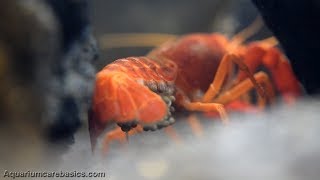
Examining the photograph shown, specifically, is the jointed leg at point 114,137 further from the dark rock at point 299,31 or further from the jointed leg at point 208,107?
the dark rock at point 299,31

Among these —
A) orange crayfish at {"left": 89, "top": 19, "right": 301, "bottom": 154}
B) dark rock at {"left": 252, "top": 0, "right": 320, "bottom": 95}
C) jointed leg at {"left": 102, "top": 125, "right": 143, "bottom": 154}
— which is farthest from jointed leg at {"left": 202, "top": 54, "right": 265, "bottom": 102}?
jointed leg at {"left": 102, "top": 125, "right": 143, "bottom": 154}

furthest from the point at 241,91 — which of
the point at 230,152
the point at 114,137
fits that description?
the point at 114,137

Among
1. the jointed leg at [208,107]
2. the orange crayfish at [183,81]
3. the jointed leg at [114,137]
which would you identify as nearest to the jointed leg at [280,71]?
the orange crayfish at [183,81]

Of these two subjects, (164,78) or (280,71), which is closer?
(164,78)

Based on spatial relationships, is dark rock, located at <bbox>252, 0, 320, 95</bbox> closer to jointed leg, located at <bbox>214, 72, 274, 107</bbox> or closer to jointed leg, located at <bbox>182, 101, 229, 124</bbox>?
jointed leg, located at <bbox>214, 72, 274, 107</bbox>

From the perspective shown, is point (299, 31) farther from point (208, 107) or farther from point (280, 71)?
point (208, 107)

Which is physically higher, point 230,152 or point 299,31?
point 299,31

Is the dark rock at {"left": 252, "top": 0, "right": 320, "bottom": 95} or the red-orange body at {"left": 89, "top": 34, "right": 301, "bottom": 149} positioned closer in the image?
the red-orange body at {"left": 89, "top": 34, "right": 301, "bottom": 149}

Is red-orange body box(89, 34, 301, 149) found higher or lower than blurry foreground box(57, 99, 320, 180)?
higher
